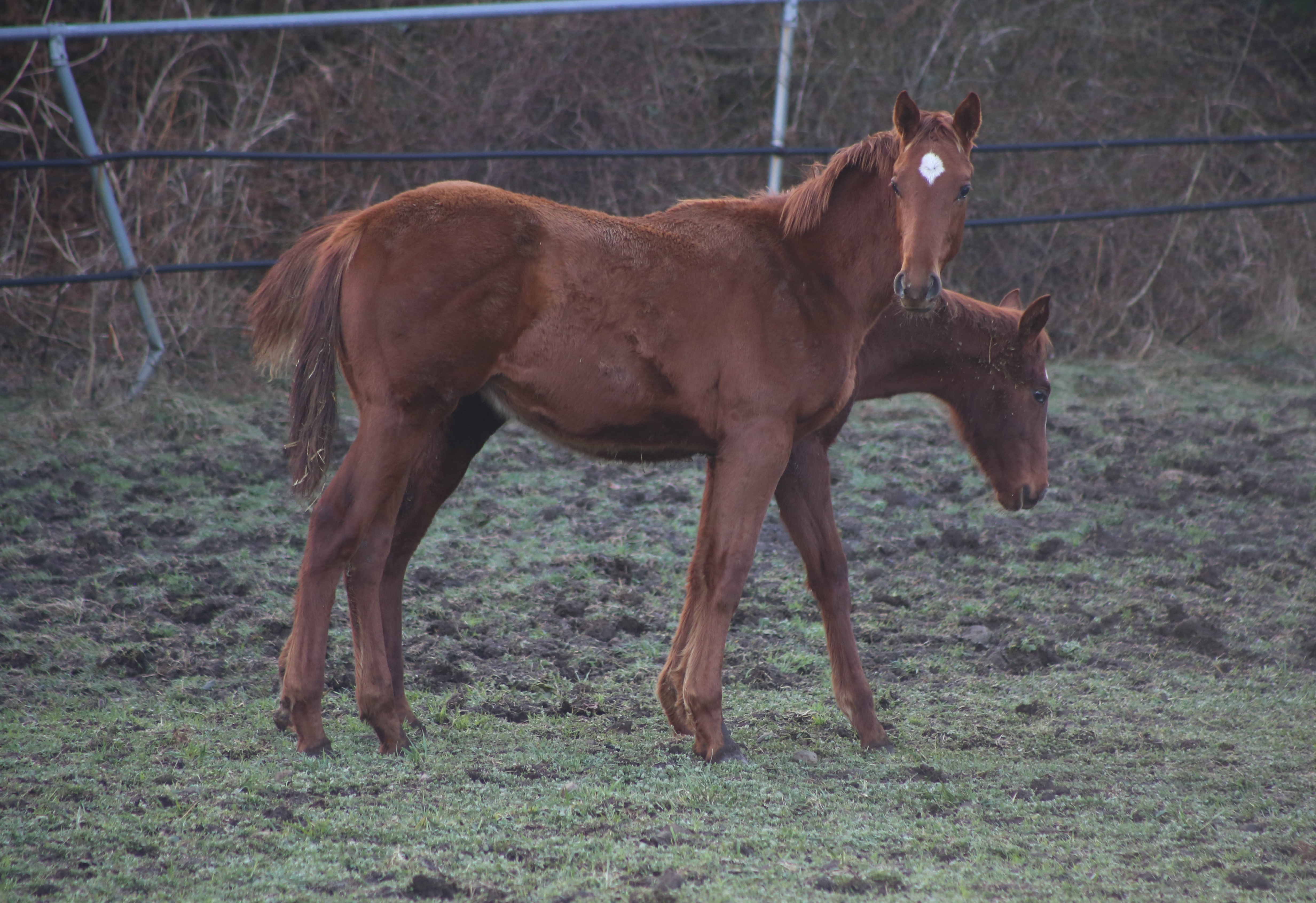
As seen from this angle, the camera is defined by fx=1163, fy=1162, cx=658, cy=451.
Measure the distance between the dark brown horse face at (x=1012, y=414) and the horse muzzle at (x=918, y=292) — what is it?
127 cm

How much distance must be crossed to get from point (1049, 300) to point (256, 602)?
11.9ft

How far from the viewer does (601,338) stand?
12.5 ft

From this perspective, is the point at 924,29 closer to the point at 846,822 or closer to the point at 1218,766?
the point at 1218,766

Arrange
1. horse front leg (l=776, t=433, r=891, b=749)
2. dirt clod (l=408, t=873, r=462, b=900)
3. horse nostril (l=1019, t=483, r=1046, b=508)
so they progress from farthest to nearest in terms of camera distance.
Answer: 1. horse nostril (l=1019, t=483, r=1046, b=508)
2. horse front leg (l=776, t=433, r=891, b=749)
3. dirt clod (l=408, t=873, r=462, b=900)

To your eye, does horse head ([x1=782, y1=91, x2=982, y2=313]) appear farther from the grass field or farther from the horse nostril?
the grass field

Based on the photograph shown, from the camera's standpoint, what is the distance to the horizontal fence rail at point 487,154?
21.7 ft

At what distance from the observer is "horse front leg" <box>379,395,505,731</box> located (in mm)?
4195

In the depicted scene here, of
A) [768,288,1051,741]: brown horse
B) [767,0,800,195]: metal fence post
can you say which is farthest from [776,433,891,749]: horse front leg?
[767,0,800,195]: metal fence post

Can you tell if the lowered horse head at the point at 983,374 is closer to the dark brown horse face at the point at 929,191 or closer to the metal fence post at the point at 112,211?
the dark brown horse face at the point at 929,191

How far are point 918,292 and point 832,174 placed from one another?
683 millimetres

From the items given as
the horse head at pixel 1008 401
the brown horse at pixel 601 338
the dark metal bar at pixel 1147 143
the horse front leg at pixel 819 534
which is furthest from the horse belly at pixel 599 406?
the dark metal bar at pixel 1147 143

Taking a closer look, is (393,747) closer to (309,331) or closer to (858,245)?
(309,331)

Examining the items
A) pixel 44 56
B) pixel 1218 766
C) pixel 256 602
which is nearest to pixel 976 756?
pixel 1218 766

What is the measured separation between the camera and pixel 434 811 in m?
3.25
